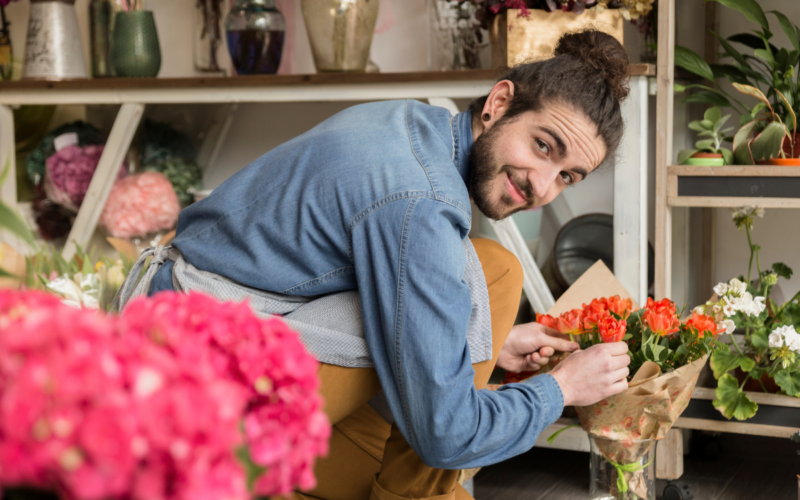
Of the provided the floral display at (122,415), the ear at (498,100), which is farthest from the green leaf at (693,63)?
the floral display at (122,415)

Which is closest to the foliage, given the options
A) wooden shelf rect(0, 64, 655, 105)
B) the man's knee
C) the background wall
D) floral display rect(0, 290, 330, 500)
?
the man's knee

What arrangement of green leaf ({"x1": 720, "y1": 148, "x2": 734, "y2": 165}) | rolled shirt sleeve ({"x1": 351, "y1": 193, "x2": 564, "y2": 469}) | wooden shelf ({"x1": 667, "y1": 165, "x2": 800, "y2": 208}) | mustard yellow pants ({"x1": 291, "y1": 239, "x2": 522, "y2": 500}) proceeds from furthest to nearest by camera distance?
green leaf ({"x1": 720, "y1": 148, "x2": 734, "y2": 165})
wooden shelf ({"x1": 667, "y1": 165, "x2": 800, "y2": 208})
mustard yellow pants ({"x1": 291, "y1": 239, "x2": 522, "y2": 500})
rolled shirt sleeve ({"x1": 351, "y1": 193, "x2": 564, "y2": 469})

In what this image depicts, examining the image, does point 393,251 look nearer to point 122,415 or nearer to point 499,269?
point 499,269

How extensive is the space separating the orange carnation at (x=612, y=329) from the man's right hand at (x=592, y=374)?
39 millimetres

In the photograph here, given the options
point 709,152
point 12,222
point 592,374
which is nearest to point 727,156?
point 709,152

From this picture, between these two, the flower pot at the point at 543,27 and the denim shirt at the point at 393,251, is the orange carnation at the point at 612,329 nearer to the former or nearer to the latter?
the denim shirt at the point at 393,251

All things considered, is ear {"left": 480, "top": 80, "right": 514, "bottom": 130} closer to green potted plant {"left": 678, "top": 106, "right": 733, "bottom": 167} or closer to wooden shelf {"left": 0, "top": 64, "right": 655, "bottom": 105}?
wooden shelf {"left": 0, "top": 64, "right": 655, "bottom": 105}

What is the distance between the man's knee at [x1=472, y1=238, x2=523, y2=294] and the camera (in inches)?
44.3

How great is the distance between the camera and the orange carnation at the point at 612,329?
3.62 feet

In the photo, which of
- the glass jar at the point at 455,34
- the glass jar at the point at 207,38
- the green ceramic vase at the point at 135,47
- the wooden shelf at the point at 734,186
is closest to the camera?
the wooden shelf at the point at 734,186

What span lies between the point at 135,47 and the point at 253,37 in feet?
1.15

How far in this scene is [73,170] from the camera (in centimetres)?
200

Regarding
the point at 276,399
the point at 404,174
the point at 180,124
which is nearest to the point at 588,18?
the point at 404,174

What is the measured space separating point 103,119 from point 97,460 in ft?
6.19
